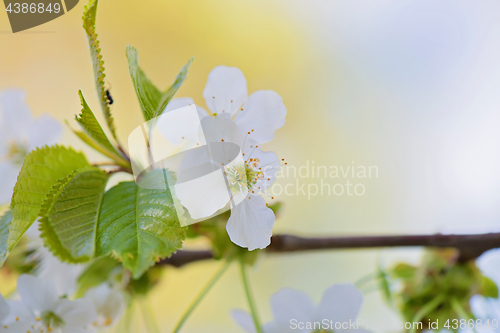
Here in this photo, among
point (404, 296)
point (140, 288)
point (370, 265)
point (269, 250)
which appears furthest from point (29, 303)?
point (370, 265)

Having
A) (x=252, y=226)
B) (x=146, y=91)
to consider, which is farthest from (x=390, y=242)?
(x=146, y=91)

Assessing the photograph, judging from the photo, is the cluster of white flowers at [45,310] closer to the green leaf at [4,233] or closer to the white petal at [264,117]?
the green leaf at [4,233]

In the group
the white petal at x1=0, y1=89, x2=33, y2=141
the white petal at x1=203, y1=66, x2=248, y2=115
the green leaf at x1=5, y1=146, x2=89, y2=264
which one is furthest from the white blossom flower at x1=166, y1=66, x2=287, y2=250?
the white petal at x1=0, y1=89, x2=33, y2=141

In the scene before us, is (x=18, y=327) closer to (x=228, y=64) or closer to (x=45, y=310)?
(x=45, y=310)

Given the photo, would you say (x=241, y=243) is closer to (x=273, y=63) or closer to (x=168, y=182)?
(x=168, y=182)

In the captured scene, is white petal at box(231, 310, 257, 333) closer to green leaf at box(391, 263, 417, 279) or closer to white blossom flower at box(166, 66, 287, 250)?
white blossom flower at box(166, 66, 287, 250)

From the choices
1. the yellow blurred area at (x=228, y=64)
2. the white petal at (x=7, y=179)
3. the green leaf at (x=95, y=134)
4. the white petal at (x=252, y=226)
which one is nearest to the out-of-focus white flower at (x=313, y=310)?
the white petal at (x=252, y=226)
